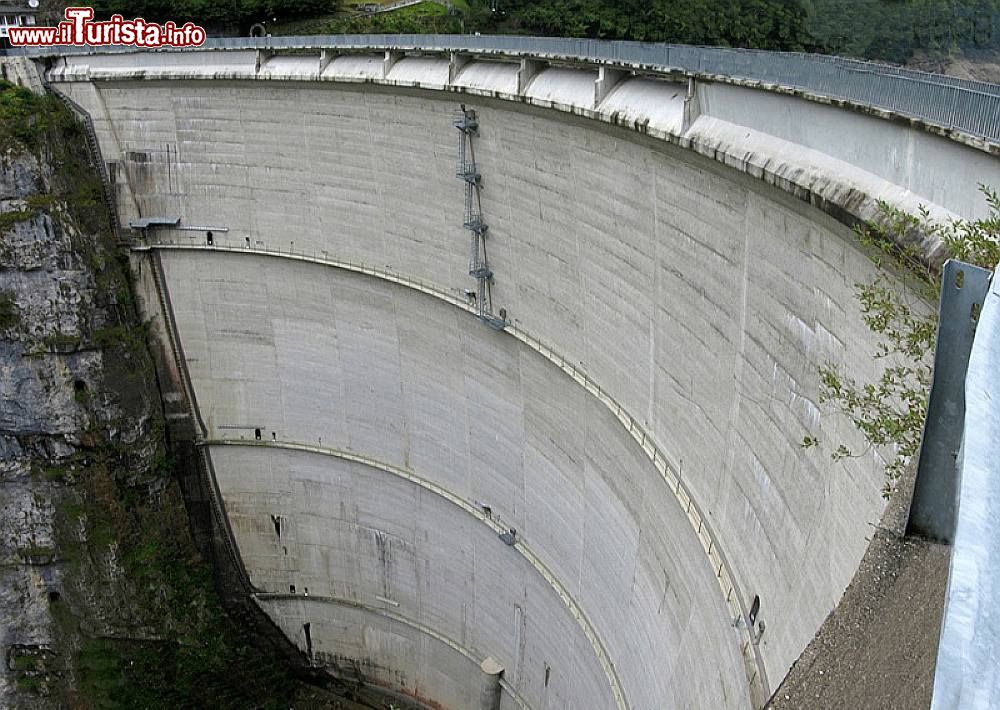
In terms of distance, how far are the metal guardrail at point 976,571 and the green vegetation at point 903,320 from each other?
2139 millimetres

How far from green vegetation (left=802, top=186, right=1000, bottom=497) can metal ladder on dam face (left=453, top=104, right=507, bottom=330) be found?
29.7ft

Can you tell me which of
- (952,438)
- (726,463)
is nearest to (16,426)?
(726,463)

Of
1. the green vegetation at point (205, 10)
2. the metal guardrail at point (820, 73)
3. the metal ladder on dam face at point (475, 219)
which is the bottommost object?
the metal guardrail at point (820, 73)

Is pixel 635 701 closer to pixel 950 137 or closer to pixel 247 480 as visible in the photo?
pixel 950 137

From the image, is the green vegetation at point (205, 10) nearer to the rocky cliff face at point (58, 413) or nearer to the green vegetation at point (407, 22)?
the green vegetation at point (407, 22)

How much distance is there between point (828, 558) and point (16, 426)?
1866 centimetres

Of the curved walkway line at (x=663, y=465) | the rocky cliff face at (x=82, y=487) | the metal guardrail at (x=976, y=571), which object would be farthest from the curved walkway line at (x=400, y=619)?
the metal guardrail at (x=976, y=571)

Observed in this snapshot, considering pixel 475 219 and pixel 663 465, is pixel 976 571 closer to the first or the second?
pixel 663 465

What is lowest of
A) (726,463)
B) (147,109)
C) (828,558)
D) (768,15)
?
(828,558)

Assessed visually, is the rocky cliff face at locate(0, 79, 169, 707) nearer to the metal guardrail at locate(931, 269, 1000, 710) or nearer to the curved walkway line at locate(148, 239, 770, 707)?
the curved walkway line at locate(148, 239, 770, 707)

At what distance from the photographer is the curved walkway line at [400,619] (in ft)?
56.1

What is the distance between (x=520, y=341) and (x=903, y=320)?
9.16m

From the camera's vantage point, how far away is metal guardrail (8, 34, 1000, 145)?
534cm

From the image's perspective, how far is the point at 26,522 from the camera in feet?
66.3
